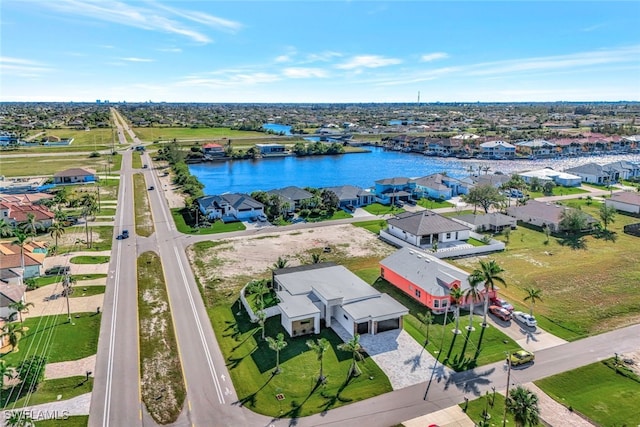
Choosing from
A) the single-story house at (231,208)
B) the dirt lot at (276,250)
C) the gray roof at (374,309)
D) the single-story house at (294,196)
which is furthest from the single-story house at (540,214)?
the single-story house at (231,208)

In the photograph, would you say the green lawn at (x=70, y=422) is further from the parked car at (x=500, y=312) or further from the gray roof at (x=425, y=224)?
the gray roof at (x=425, y=224)

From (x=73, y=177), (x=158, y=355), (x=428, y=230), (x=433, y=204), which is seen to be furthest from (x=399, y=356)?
(x=73, y=177)

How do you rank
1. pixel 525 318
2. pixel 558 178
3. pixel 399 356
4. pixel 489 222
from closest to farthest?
pixel 399 356, pixel 525 318, pixel 489 222, pixel 558 178

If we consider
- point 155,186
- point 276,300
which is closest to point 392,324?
point 276,300

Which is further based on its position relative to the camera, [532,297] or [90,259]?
[90,259]

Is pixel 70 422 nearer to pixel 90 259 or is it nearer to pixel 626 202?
pixel 90 259

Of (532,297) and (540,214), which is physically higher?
(540,214)

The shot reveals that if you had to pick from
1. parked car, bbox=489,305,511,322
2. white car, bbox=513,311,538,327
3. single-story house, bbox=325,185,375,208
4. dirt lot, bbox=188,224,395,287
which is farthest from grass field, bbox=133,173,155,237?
white car, bbox=513,311,538,327

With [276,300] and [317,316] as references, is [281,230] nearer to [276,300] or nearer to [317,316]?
[276,300]

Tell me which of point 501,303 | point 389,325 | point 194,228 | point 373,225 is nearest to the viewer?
point 389,325
